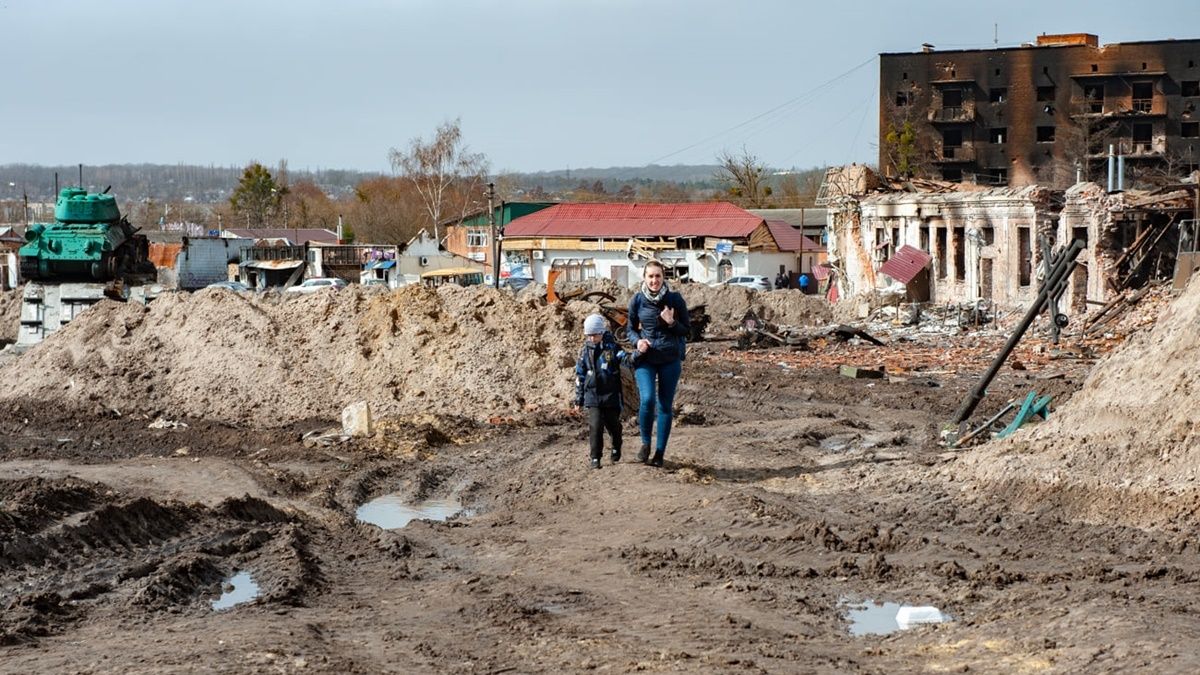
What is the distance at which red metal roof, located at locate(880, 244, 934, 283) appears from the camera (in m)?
44.8

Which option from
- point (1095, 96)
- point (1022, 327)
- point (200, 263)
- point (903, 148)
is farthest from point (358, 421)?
point (1095, 96)

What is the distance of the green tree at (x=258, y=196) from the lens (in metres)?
122

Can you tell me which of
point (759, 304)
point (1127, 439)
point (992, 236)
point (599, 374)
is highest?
point (992, 236)

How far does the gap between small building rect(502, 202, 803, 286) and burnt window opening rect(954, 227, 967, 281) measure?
22496 millimetres

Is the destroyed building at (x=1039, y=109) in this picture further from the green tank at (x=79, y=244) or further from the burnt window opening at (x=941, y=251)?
the green tank at (x=79, y=244)

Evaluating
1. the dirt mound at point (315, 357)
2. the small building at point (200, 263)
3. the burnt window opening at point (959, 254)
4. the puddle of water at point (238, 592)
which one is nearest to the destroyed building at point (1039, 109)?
the burnt window opening at point (959, 254)

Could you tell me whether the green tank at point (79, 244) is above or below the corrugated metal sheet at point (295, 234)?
below

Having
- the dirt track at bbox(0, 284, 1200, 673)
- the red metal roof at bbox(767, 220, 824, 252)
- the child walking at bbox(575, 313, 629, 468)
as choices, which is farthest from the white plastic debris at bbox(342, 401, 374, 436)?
the red metal roof at bbox(767, 220, 824, 252)

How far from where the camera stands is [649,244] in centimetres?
6731

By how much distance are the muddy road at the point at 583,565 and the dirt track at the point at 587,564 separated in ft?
0.09

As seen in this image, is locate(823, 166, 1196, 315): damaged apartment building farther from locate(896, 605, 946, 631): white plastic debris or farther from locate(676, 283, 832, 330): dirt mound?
locate(896, 605, 946, 631): white plastic debris

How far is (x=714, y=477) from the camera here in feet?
42.1

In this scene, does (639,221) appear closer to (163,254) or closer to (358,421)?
(163,254)

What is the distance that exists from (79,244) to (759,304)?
72.3ft
